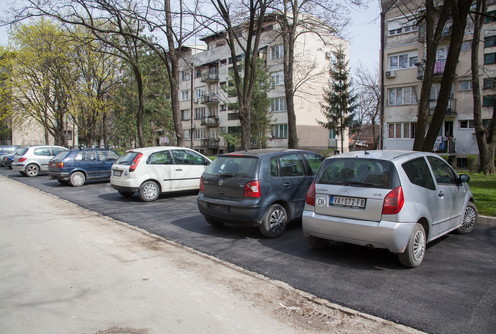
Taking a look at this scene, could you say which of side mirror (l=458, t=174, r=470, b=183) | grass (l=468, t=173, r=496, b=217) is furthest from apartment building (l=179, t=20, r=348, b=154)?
side mirror (l=458, t=174, r=470, b=183)

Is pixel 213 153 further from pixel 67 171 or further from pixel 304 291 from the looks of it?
pixel 304 291

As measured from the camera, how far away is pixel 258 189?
6.88m

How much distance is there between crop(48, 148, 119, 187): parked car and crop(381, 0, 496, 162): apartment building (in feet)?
80.9

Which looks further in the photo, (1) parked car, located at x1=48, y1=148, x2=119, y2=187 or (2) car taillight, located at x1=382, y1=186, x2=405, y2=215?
(1) parked car, located at x1=48, y1=148, x2=119, y2=187

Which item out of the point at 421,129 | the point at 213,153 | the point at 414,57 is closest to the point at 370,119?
the point at 414,57

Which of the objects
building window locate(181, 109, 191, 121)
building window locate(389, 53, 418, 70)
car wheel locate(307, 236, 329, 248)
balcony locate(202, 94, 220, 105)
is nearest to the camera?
car wheel locate(307, 236, 329, 248)

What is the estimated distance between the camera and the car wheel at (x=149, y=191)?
1147 centimetres

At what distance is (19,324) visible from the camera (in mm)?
3637

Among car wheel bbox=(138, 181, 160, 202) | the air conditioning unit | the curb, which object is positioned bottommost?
the curb

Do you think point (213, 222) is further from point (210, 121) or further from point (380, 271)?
point (210, 121)

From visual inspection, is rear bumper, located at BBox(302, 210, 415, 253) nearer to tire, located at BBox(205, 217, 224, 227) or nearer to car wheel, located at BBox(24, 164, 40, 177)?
tire, located at BBox(205, 217, 224, 227)

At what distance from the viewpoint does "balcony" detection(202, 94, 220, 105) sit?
53.9m

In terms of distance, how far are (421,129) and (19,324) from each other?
10.7 metres

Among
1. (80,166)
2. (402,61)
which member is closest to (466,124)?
(402,61)
